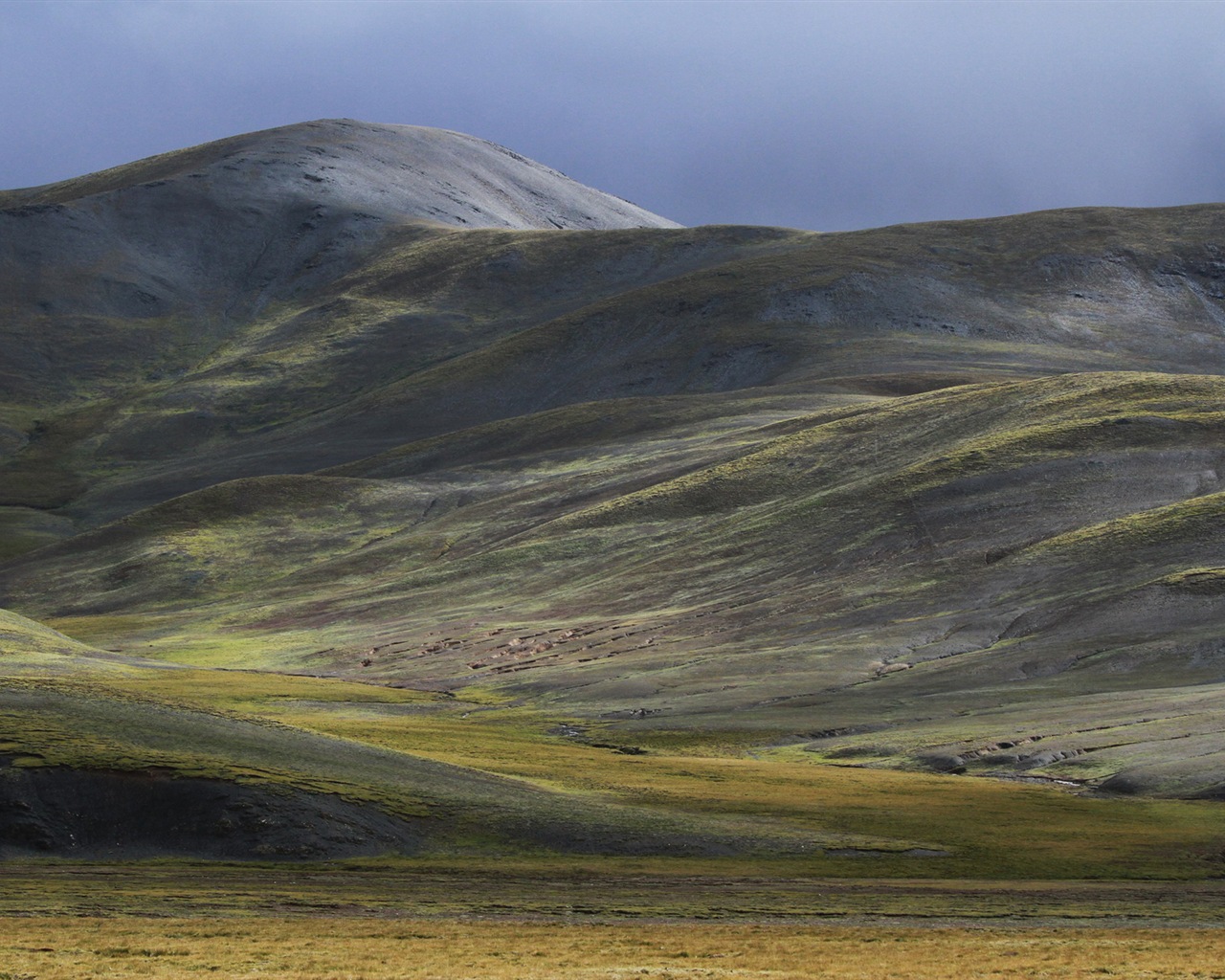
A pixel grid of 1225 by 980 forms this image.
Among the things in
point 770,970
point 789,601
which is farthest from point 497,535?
point 770,970

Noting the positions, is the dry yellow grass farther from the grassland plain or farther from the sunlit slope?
the sunlit slope

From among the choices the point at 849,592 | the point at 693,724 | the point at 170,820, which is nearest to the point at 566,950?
the point at 170,820

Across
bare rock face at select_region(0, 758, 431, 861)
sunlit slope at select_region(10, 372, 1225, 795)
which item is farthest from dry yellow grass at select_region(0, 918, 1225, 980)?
sunlit slope at select_region(10, 372, 1225, 795)

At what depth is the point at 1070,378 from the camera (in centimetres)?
18525

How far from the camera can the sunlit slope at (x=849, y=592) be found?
9844 cm

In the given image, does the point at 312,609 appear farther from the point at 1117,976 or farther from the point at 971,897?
the point at 1117,976

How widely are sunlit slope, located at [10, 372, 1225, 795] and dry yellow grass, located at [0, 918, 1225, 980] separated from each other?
35713 mm

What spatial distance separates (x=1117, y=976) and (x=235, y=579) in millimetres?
168904

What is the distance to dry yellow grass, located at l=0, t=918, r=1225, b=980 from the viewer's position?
35438mm

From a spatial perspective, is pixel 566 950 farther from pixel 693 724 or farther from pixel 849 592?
pixel 849 592

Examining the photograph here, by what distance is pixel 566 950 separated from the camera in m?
39.2

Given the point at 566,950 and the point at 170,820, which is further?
the point at 170,820

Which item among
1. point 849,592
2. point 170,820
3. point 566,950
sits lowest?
point 566,950

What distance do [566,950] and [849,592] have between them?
96878mm
